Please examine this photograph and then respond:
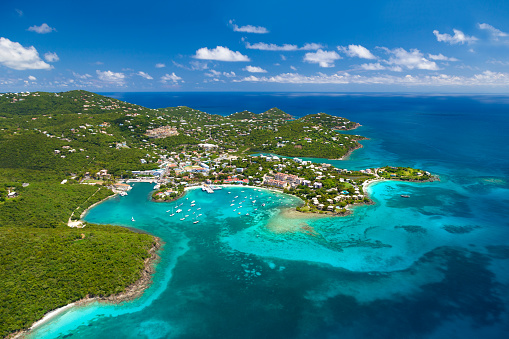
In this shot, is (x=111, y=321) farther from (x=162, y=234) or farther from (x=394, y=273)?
(x=394, y=273)

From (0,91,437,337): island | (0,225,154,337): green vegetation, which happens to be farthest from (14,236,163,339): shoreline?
(0,225,154,337): green vegetation

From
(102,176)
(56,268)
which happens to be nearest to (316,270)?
(56,268)

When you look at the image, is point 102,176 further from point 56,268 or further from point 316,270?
point 316,270

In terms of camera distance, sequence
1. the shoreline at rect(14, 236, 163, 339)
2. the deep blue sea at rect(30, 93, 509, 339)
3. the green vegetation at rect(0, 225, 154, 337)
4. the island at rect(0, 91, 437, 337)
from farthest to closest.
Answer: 1. the island at rect(0, 91, 437, 337)
2. the green vegetation at rect(0, 225, 154, 337)
3. the shoreline at rect(14, 236, 163, 339)
4. the deep blue sea at rect(30, 93, 509, 339)

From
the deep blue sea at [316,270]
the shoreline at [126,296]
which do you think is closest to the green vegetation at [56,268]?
the shoreline at [126,296]

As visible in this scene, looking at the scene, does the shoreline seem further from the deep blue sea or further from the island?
the deep blue sea

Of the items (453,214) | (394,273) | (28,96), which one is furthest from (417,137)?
(28,96)
